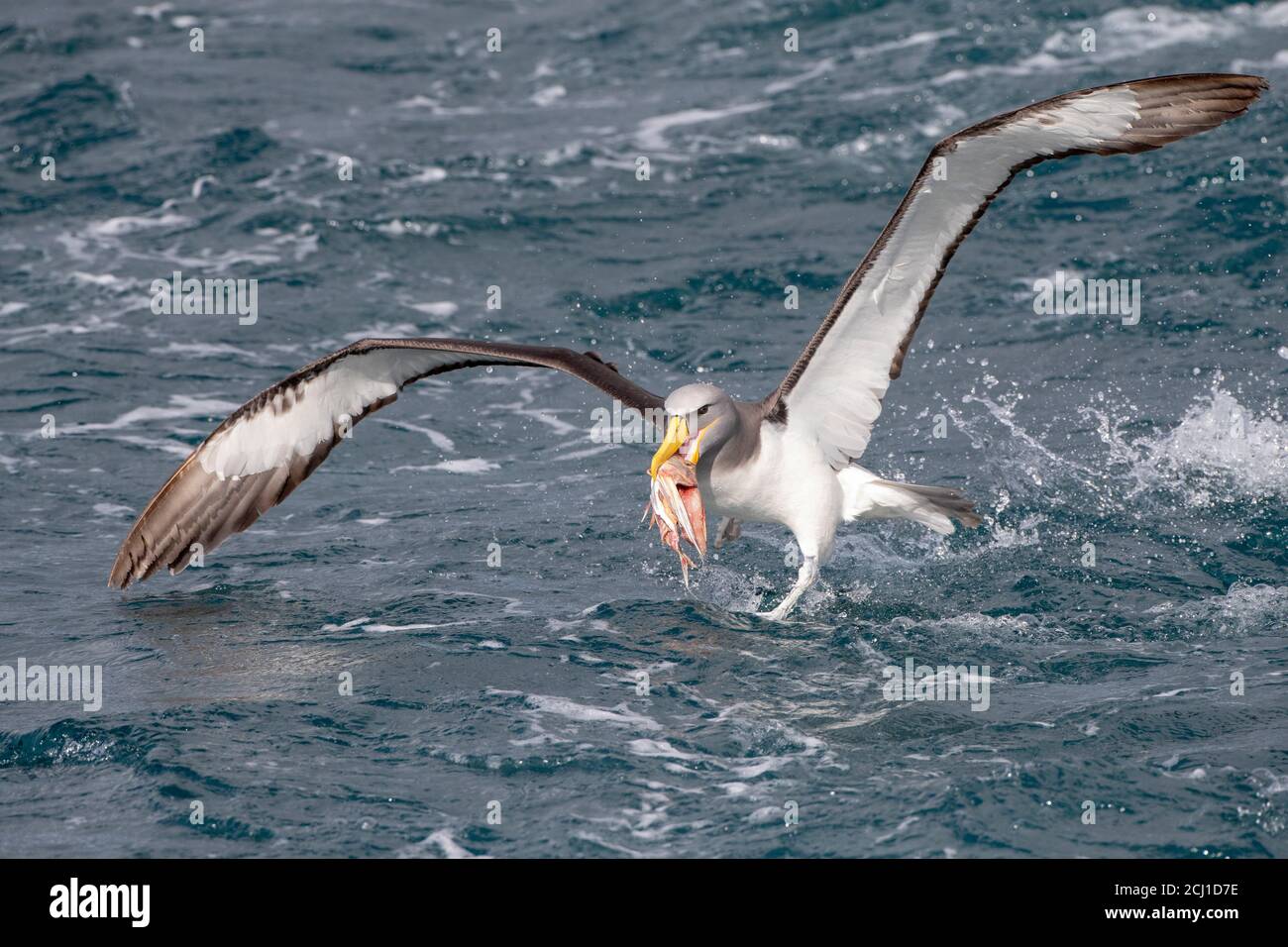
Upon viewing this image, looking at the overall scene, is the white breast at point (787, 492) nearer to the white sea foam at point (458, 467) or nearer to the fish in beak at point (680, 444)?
the fish in beak at point (680, 444)

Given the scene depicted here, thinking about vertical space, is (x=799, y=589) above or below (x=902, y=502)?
below

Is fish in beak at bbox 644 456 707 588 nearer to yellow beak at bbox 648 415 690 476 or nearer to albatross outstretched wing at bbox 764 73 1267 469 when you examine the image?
yellow beak at bbox 648 415 690 476

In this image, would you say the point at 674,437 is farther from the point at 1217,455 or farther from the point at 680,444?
the point at 1217,455

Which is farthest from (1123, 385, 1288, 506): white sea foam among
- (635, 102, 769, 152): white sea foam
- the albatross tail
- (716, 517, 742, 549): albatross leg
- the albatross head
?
(635, 102, 769, 152): white sea foam

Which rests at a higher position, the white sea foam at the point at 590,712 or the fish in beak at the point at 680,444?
the fish in beak at the point at 680,444

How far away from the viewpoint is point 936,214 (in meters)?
9.97

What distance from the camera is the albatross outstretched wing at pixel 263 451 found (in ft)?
37.3

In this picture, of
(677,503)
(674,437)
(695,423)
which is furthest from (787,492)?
(677,503)

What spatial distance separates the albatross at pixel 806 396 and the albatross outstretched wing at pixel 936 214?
1cm

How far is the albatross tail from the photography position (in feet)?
34.9

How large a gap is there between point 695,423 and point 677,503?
594 mm

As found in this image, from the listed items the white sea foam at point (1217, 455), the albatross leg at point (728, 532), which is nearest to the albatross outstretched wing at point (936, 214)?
the albatross leg at point (728, 532)
